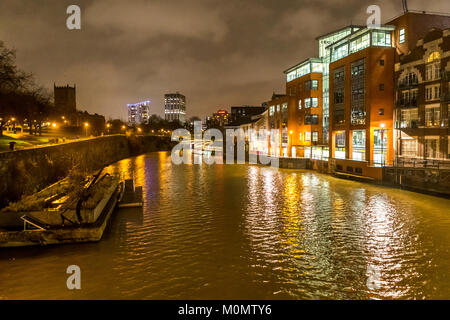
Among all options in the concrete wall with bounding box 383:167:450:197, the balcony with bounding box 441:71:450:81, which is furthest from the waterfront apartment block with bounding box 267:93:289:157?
the balcony with bounding box 441:71:450:81

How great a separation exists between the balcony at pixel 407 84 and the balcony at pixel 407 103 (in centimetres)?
157

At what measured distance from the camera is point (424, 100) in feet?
123

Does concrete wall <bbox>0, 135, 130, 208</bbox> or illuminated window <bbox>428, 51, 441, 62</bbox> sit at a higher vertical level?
illuminated window <bbox>428, 51, 441, 62</bbox>

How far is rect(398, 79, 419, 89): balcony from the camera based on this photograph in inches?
1517

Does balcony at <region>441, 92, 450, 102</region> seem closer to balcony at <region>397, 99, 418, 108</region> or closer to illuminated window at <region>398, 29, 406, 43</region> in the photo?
balcony at <region>397, 99, 418, 108</region>

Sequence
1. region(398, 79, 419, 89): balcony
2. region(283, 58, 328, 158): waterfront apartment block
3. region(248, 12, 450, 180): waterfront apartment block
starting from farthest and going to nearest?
region(283, 58, 328, 158): waterfront apartment block
region(398, 79, 419, 89): balcony
region(248, 12, 450, 180): waterfront apartment block

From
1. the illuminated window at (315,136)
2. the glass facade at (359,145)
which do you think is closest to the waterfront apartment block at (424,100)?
the glass facade at (359,145)

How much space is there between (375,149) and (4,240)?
3979cm

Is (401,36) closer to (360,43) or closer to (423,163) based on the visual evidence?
(360,43)

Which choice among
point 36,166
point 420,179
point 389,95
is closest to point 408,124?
point 389,95

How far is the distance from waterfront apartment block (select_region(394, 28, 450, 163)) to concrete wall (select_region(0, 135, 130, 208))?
1452 inches

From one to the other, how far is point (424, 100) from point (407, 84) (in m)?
3.01
